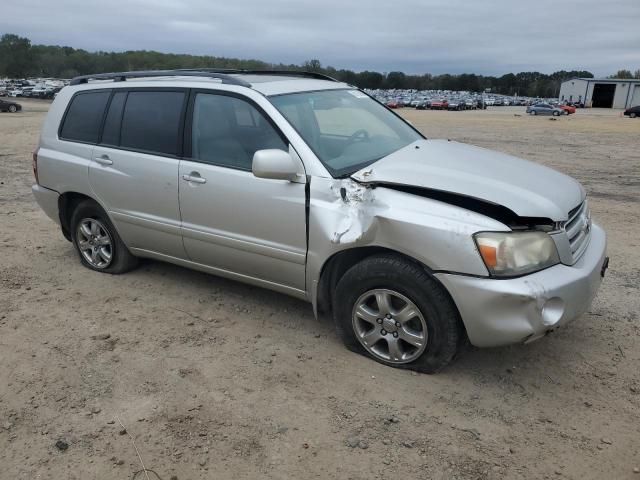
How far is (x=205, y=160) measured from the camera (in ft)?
13.1

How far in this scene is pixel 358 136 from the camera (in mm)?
4148

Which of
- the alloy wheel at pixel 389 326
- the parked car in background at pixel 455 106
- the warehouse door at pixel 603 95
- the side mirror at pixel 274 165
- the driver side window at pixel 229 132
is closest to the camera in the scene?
the alloy wheel at pixel 389 326

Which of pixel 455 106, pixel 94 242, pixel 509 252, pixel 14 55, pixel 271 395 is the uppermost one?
pixel 14 55

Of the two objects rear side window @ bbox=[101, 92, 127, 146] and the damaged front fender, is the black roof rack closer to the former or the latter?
rear side window @ bbox=[101, 92, 127, 146]

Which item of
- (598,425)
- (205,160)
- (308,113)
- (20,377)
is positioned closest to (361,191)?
(308,113)

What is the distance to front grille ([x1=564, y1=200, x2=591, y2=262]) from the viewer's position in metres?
3.20

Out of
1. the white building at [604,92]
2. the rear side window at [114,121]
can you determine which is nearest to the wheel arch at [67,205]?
the rear side window at [114,121]

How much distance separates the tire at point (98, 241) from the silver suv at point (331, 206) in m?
0.02

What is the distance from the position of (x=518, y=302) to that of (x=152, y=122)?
10.3ft

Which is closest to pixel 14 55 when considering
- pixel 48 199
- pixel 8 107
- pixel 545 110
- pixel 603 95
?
pixel 8 107

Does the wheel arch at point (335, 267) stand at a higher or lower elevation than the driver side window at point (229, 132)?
lower

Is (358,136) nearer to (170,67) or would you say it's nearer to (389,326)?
(389,326)

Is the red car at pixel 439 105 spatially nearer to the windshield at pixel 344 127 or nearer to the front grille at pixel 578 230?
the windshield at pixel 344 127

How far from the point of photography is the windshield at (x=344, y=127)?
12.1ft
